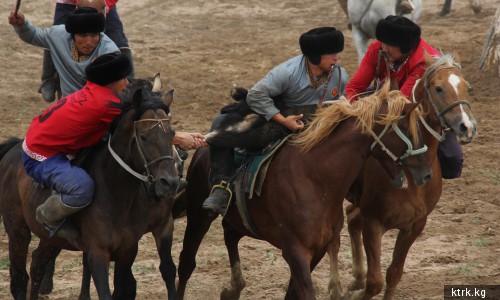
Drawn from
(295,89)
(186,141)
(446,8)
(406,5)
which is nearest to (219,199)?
(186,141)

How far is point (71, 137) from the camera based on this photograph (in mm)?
7047

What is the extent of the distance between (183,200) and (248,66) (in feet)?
27.2

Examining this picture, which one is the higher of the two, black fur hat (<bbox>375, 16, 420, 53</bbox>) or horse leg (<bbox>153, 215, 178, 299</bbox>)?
black fur hat (<bbox>375, 16, 420, 53</bbox>)

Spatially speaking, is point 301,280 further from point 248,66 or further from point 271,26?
point 271,26

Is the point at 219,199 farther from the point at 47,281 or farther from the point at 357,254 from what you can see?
the point at 47,281

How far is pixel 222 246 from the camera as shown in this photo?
9664 millimetres

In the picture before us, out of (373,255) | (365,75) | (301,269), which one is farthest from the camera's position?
(365,75)

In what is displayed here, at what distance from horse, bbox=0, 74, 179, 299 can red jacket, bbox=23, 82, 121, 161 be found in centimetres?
10

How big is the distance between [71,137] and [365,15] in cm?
823

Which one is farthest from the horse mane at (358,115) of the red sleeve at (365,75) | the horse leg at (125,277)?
the horse leg at (125,277)

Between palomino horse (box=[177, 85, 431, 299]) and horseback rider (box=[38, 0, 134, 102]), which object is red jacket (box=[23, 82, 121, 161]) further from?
horseback rider (box=[38, 0, 134, 102])

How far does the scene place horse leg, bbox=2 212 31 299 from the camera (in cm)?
778

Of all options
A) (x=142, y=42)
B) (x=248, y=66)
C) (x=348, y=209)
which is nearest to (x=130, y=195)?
(x=348, y=209)

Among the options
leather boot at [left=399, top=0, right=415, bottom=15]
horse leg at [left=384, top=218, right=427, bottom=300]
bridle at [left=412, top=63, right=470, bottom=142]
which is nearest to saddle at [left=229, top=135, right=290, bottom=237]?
bridle at [left=412, top=63, right=470, bottom=142]
